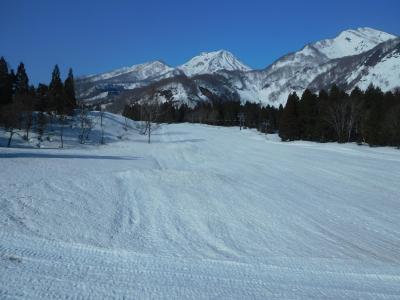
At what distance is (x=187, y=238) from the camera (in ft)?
31.8

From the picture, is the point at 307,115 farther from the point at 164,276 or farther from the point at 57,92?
the point at 164,276

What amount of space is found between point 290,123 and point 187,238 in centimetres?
6532

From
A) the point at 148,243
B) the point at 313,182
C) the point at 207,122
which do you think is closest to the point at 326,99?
the point at 313,182

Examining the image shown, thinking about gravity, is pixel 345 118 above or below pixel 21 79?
below

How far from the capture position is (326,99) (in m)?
73.8

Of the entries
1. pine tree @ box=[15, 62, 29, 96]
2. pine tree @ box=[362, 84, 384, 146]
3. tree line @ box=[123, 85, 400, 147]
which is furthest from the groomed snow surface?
pine tree @ box=[15, 62, 29, 96]

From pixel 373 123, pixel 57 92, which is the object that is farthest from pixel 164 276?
pixel 57 92

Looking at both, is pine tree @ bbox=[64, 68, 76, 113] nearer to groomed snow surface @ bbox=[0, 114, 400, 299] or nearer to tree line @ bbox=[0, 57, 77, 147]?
tree line @ bbox=[0, 57, 77, 147]

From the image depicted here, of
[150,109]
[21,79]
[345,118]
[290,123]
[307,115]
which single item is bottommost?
[290,123]

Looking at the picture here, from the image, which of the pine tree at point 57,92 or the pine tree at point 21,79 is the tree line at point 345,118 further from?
Result: the pine tree at point 21,79

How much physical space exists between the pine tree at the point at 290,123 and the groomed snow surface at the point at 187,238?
54.6 meters

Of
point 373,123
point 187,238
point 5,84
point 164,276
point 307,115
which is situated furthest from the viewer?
point 307,115

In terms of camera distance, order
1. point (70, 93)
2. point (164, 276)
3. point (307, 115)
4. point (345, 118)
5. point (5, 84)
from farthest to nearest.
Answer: point (70, 93), point (307, 115), point (5, 84), point (345, 118), point (164, 276)

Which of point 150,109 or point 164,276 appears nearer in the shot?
point 164,276
